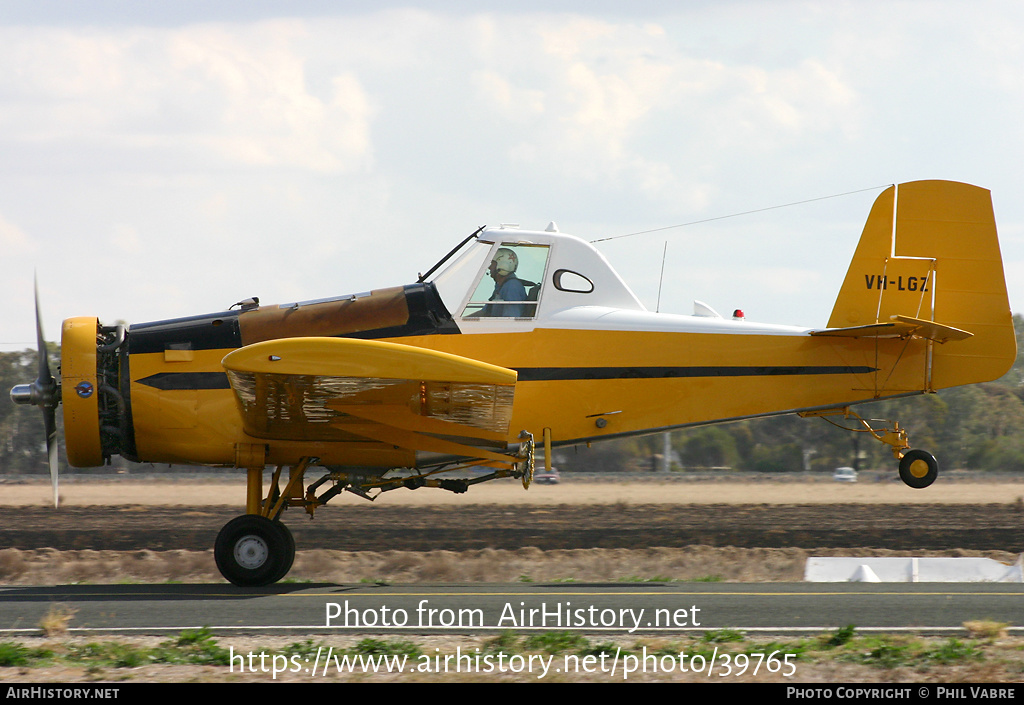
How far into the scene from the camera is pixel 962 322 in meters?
11.1

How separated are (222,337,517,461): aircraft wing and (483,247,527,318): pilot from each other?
132cm

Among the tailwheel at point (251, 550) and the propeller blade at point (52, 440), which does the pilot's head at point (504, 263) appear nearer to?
the tailwheel at point (251, 550)

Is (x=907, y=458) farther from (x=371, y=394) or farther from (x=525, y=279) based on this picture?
(x=371, y=394)

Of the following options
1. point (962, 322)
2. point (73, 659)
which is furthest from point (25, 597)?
point (962, 322)

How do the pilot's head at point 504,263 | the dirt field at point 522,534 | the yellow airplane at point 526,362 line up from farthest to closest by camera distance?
the dirt field at point 522,534
the pilot's head at point 504,263
the yellow airplane at point 526,362

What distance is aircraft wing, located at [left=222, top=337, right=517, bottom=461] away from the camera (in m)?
8.30

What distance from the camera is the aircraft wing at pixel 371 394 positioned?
830 centimetres

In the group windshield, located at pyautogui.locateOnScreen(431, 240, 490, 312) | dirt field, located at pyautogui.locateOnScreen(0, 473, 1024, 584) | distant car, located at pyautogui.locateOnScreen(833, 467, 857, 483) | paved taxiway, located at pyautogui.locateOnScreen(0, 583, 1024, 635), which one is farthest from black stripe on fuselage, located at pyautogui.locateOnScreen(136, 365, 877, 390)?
distant car, located at pyautogui.locateOnScreen(833, 467, 857, 483)

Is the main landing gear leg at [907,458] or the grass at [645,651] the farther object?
the main landing gear leg at [907,458]

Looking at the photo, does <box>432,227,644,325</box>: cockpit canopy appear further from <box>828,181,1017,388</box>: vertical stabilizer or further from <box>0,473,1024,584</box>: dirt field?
<box>0,473,1024,584</box>: dirt field

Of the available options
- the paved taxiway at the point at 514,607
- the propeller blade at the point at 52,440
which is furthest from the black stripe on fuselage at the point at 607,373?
the paved taxiway at the point at 514,607

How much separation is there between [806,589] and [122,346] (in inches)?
308

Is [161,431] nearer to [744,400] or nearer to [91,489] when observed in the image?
[744,400]

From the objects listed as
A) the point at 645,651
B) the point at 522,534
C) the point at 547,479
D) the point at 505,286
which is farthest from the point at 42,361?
the point at 547,479
